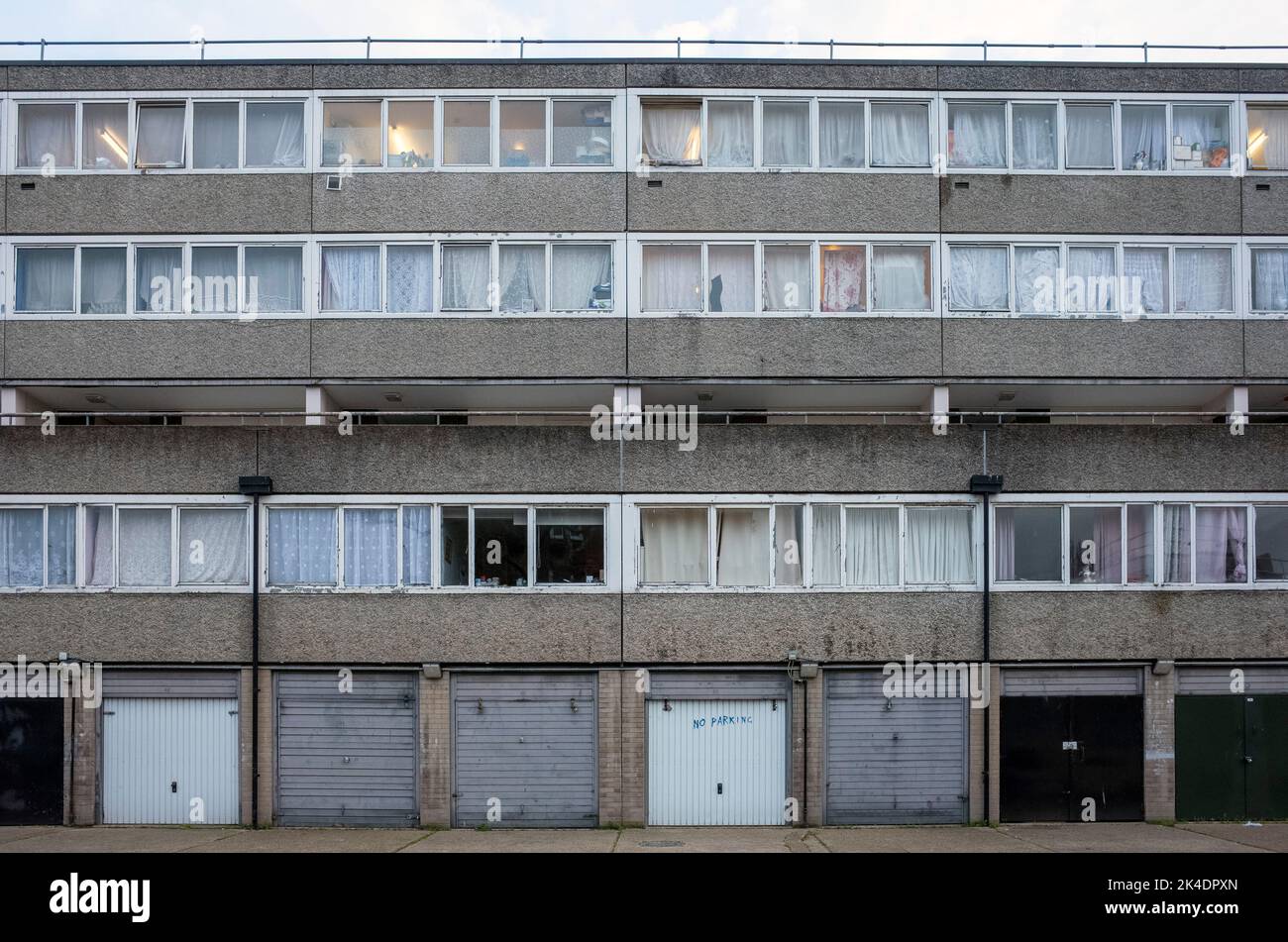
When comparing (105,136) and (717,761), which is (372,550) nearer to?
(717,761)

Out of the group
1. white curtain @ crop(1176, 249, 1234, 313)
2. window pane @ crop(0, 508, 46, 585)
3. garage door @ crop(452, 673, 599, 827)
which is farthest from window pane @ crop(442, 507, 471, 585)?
white curtain @ crop(1176, 249, 1234, 313)

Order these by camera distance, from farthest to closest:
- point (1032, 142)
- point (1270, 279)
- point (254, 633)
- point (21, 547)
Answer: point (1032, 142)
point (1270, 279)
point (21, 547)
point (254, 633)

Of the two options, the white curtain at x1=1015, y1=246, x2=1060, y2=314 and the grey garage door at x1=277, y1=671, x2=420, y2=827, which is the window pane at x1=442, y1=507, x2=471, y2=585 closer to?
the grey garage door at x1=277, y1=671, x2=420, y2=827

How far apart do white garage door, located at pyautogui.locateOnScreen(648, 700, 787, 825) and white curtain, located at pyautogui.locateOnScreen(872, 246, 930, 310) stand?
6306 millimetres

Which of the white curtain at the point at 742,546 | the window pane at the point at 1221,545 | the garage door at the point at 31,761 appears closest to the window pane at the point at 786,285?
the white curtain at the point at 742,546

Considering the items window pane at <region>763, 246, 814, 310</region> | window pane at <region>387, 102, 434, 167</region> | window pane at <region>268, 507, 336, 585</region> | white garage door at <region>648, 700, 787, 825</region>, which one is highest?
window pane at <region>387, 102, 434, 167</region>

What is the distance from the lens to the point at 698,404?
666 inches

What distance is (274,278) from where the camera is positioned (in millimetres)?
16188

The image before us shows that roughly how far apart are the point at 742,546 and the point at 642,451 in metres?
2.06

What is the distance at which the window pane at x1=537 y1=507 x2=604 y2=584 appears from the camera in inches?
620

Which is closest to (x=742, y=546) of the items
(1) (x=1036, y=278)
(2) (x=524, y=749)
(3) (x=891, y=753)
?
(3) (x=891, y=753)

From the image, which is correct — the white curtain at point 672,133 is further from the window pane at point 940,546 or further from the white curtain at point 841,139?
the window pane at point 940,546

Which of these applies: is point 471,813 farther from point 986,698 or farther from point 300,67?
point 300,67

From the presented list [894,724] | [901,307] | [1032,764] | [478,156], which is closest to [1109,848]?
[1032,764]
